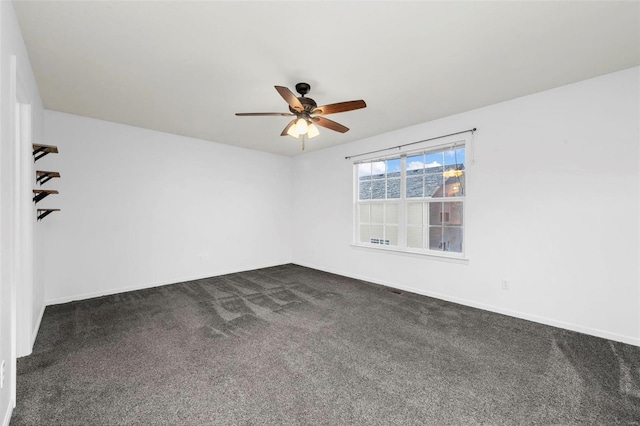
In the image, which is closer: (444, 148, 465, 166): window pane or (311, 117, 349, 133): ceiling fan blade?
(311, 117, 349, 133): ceiling fan blade

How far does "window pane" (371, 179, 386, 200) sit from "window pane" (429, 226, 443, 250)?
3.41ft

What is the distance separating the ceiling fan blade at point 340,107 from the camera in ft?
8.00

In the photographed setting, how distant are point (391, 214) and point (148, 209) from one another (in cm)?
401

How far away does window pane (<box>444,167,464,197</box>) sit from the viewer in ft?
12.1

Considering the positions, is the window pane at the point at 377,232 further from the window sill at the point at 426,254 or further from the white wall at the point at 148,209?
the white wall at the point at 148,209

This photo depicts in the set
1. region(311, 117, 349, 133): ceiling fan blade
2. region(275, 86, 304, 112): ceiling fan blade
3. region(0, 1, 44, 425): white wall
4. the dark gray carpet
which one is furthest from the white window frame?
region(0, 1, 44, 425): white wall

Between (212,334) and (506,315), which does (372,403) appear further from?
(506,315)

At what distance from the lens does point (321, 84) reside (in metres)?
2.75

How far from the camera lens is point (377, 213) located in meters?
4.77

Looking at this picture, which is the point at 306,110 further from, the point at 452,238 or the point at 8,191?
the point at 452,238

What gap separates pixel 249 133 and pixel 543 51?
378 cm

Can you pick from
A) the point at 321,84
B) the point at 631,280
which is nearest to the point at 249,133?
the point at 321,84

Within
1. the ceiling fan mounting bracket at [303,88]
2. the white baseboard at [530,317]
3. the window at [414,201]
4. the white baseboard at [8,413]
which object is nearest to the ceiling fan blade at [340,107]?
the ceiling fan mounting bracket at [303,88]

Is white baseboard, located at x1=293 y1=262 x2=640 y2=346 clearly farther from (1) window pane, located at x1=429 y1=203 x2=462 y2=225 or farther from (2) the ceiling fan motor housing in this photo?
(2) the ceiling fan motor housing
